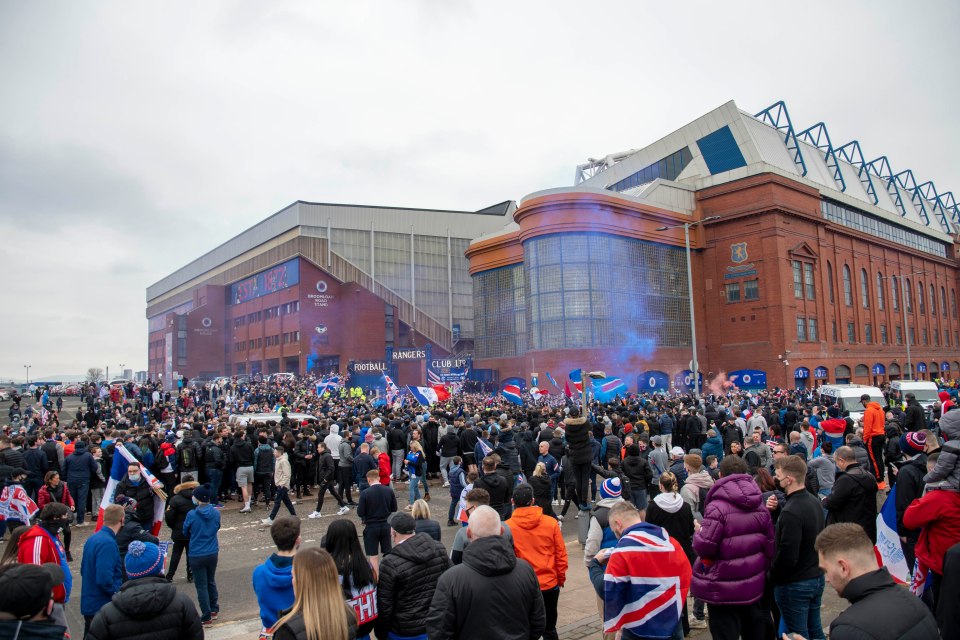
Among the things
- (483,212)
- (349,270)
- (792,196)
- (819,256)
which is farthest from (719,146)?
(349,270)

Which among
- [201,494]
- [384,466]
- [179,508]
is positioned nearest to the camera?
[201,494]

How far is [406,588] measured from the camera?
15.5ft

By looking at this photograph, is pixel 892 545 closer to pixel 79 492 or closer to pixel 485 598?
pixel 485 598

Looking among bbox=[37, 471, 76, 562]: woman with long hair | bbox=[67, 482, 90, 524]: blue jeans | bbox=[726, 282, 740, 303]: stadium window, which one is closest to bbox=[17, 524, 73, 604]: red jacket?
bbox=[37, 471, 76, 562]: woman with long hair

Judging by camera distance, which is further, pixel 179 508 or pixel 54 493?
pixel 54 493

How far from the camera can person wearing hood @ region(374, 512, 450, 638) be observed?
15.4 feet

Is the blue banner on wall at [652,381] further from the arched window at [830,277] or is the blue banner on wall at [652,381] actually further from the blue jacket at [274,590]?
the blue jacket at [274,590]

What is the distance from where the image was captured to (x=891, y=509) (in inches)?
243

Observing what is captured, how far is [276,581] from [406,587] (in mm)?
961

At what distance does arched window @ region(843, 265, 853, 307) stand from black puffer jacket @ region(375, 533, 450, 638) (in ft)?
202

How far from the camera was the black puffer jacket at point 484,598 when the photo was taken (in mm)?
3930

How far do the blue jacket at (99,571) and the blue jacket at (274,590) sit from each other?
2468 mm

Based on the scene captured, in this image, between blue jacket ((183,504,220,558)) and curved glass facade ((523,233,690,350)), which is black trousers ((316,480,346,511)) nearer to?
blue jacket ((183,504,220,558))

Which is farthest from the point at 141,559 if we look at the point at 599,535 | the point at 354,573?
the point at 599,535
